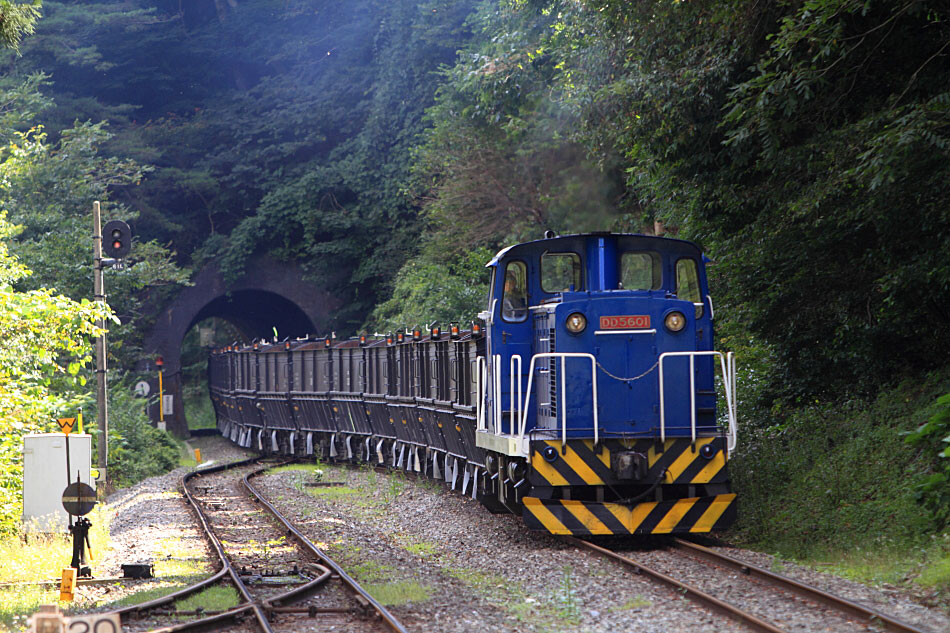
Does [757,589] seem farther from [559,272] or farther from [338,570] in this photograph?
[559,272]

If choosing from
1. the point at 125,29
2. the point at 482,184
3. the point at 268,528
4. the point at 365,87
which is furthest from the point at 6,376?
the point at 125,29

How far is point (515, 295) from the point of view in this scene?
11.2 metres

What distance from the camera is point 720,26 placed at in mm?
11961

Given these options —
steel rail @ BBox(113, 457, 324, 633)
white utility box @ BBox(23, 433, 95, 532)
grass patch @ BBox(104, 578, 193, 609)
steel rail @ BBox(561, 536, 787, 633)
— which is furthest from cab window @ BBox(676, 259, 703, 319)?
white utility box @ BBox(23, 433, 95, 532)

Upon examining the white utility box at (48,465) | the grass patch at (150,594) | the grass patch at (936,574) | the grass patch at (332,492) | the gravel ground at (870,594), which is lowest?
the grass patch at (332,492)

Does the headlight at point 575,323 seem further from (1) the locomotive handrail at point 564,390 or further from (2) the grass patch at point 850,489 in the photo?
(2) the grass patch at point 850,489

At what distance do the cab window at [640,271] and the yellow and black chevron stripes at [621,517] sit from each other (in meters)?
2.47

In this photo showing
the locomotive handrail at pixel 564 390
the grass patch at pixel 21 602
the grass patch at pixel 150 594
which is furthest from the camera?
the locomotive handrail at pixel 564 390

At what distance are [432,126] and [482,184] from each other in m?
9.18

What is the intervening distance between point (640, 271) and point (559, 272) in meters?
0.89

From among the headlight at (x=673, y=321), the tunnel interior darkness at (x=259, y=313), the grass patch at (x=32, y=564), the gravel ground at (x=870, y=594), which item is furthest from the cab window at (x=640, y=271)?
the tunnel interior darkness at (x=259, y=313)

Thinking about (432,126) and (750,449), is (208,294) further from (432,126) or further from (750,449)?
(750,449)

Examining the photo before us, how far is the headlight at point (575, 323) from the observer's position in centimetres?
1016

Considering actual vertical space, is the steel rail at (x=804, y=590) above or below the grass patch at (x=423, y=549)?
above
